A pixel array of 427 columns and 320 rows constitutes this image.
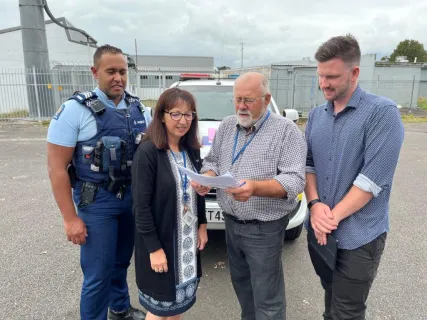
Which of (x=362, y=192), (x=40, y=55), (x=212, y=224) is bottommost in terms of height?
(x=212, y=224)

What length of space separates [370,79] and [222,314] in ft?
61.6

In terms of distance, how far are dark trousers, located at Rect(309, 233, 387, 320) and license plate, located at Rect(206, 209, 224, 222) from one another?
138 centimetres

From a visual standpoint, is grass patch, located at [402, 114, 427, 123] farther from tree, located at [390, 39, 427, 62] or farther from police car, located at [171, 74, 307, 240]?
tree, located at [390, 39, 427, 62]

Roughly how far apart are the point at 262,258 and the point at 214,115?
2818 millimetres

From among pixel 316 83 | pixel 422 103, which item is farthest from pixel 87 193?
pixel 422 103

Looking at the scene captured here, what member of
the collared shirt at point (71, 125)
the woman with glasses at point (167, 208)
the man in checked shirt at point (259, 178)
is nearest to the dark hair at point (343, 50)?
the man in checked shirt at point (259, 178)

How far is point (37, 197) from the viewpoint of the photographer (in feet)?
17.1

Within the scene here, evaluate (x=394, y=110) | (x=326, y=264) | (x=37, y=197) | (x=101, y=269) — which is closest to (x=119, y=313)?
(x=101, y=269)

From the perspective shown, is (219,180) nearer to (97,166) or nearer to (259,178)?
(259,178)

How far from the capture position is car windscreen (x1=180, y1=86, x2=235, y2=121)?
14.7 feet

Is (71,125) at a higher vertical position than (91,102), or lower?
lower

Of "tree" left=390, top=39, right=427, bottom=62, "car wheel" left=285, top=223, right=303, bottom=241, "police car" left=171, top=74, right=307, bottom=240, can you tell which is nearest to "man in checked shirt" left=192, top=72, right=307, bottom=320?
"police car" left=171, top=74, right=307, bottom=240

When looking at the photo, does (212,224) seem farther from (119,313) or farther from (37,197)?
(37,197)

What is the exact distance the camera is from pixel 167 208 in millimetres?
1879
